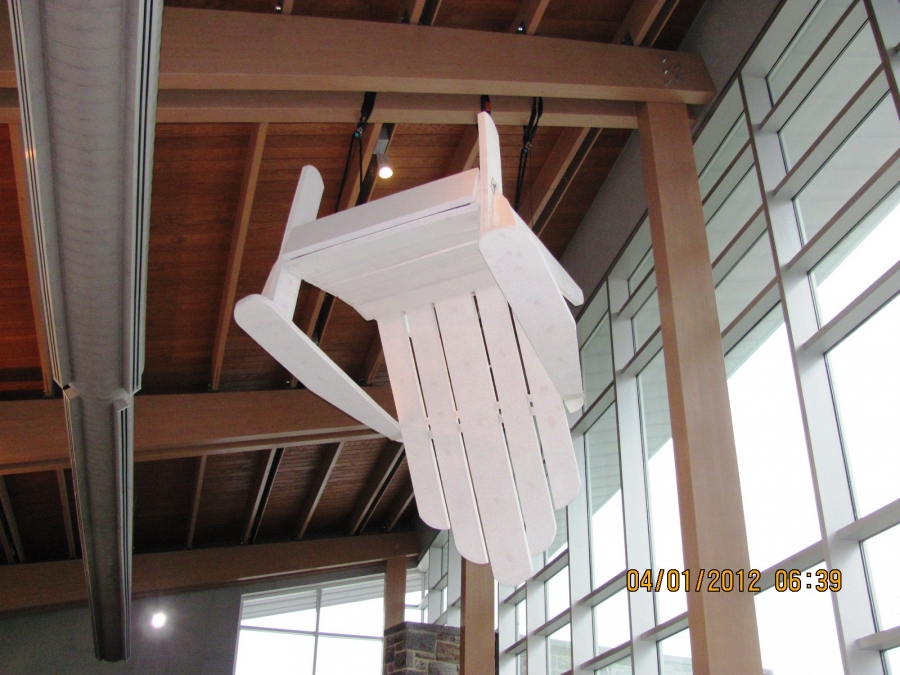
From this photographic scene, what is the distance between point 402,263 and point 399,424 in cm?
55

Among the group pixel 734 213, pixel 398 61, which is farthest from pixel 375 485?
pixel 398 61

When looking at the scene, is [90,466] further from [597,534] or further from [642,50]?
[642,50]

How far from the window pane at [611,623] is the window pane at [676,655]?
42 centimetres

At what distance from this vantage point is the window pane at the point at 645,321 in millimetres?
6875

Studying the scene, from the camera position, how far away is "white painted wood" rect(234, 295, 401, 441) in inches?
87.8

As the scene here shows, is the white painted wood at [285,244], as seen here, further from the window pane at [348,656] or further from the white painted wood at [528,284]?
the window pane at [348,656]

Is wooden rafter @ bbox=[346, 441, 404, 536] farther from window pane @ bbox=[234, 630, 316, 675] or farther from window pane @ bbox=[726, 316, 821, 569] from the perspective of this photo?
window pane @ bbox=[726, 316, 821, 569]

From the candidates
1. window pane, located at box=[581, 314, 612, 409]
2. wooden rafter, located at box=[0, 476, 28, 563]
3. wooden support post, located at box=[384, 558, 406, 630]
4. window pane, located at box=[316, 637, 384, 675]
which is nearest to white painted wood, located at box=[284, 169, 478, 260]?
window pane, located at box=[581, 314, 612, 409]

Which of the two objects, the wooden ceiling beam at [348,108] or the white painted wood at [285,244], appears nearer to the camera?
the white painted wood at [285,244]

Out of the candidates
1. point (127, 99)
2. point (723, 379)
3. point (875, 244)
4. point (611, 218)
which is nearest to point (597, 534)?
point (611, 218)

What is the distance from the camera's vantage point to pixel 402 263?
245 centimetres

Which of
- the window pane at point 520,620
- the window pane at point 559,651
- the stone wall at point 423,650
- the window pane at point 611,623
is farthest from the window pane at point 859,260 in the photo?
the window pane at point 520,620

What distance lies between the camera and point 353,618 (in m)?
13.6

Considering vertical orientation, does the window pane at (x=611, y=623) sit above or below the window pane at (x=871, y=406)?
below
